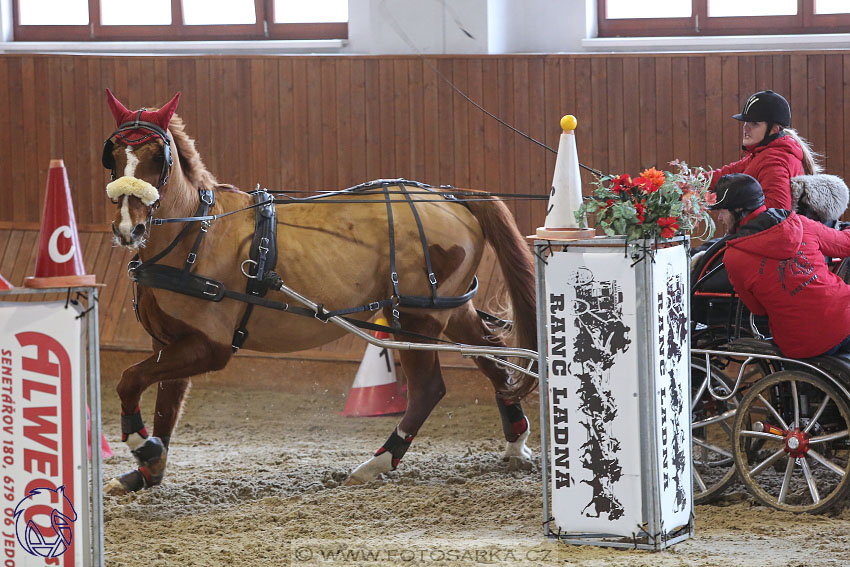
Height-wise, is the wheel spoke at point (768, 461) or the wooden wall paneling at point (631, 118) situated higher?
the wooden wall paneling at point (631, 118)

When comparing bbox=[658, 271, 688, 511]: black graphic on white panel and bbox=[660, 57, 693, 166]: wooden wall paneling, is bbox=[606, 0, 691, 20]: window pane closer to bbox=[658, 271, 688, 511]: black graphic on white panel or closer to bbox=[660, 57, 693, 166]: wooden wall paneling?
bbox=[660, 57, 693, 166]: wooden wall paneling

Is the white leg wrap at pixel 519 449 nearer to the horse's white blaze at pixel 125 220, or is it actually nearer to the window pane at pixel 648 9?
the horse's white blaze at pixel 125 220

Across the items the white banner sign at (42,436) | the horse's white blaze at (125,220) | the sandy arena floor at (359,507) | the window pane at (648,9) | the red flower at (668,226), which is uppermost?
the window pane at (648,9)

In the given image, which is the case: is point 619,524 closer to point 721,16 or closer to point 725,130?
point 725,130

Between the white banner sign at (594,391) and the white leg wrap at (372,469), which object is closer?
the white banner sign at (594,391)

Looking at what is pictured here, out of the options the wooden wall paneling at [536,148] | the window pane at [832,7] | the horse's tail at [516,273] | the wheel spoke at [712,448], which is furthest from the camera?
the wooden wall paneling at [536,148]

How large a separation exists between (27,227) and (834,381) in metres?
6.78

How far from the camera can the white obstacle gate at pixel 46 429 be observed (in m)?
3.12

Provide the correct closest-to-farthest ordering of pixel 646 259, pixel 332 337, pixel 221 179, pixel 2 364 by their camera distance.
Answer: pixel 2 364
pixel 646 259
pixel 332 337
pixel 221 179

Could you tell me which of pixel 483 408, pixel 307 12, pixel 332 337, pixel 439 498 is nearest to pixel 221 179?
pixel 307 12

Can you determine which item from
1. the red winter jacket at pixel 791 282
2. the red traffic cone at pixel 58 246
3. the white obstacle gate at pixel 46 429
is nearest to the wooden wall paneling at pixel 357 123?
the red winter jacket at pixel 791 282

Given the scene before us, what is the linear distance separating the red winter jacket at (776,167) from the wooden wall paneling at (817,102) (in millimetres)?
1979

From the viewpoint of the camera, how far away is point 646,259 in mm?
3748

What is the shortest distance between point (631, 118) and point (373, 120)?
1950mm
